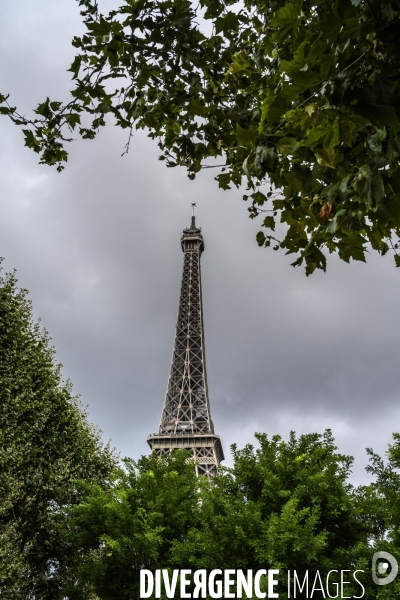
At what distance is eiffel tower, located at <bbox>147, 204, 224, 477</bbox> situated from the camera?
4281cm

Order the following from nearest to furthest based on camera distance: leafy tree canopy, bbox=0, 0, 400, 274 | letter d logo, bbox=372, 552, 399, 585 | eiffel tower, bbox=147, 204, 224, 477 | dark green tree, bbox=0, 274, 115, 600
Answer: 1. leafy tree canopy, bbox=0, 0, 400, 274
2. letter d logo, bbox=372, 552, 399, 585
3. dark green tree, bbox=0, 274, 115, 600
4. eiffel tower, bbox=147, 204, 224, 477

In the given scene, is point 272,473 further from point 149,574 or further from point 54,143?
point 54,143

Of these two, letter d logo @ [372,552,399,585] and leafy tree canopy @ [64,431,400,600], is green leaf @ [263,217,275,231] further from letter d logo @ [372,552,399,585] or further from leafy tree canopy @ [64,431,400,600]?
letter d logo @ [372,552,399,585]

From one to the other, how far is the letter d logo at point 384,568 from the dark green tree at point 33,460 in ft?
29.2

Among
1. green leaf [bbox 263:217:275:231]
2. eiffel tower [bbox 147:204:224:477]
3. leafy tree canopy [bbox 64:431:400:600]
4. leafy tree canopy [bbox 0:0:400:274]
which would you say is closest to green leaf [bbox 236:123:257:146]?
leafy tree canopy [bbox 0:0:400:274]

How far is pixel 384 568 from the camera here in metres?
11.7

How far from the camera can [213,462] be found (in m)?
41.1

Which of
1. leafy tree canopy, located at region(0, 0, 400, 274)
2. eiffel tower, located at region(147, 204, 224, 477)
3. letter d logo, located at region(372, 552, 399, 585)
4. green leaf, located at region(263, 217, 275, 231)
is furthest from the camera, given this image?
eiffel tower, located at region(147, 204, 224, 477)

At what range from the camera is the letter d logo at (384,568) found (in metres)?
11.5

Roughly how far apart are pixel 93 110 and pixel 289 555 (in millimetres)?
11245

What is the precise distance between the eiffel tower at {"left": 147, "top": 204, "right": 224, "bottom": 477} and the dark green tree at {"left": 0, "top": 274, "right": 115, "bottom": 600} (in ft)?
68.3

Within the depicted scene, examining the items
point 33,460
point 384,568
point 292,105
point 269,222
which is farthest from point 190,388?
point 292,105

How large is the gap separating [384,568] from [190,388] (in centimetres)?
3841

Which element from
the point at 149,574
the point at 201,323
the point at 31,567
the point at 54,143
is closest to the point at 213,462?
the point at 201,323
